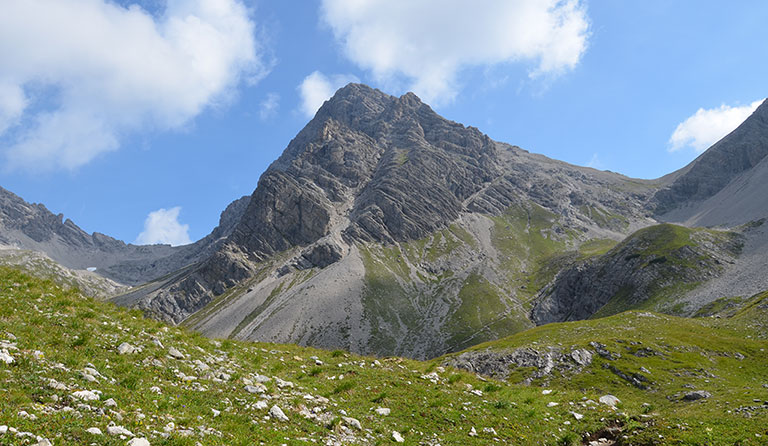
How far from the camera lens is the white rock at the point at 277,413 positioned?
41.9 feet

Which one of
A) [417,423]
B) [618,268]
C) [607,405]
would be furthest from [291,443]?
[618,268]

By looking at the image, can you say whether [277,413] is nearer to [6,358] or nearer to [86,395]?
[86,395]

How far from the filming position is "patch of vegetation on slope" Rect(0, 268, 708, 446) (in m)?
9.71

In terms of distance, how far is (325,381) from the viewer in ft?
60.5

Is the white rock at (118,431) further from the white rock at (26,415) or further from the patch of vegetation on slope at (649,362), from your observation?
the patch of vegetation on slope at (649,362)

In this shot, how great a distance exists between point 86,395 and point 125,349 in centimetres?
480

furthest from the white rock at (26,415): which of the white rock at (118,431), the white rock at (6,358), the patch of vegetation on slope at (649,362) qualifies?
the patch of vegetation on slope at (649,362)

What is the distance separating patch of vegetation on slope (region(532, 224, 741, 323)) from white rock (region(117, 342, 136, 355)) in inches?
5434

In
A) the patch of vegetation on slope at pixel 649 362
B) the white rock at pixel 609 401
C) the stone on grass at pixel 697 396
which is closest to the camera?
the white rock at pixel 609 401

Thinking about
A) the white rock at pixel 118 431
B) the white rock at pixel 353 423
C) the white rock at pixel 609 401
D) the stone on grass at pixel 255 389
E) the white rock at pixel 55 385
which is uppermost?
the white rock at pixel 55 385

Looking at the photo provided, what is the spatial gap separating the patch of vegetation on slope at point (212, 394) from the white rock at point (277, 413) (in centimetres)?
3

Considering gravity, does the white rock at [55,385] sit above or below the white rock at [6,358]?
below

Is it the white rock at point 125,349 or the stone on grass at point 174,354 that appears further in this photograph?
the stone on grass at point 174,354

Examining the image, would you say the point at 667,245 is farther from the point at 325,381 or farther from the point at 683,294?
the point at 325,381
